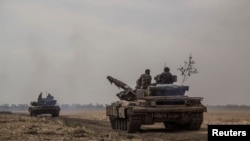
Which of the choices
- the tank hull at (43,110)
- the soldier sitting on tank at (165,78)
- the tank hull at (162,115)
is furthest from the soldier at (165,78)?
the tank hull at (43,110)

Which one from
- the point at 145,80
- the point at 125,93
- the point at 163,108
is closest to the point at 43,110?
the point at 125,93

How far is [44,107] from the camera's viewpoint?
49.3 meters

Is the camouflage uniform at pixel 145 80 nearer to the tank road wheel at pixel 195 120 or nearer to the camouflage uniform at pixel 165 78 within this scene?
the camouflage uniform at pixel 165 78

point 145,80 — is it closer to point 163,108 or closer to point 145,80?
point 145,80

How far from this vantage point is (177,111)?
870 inches

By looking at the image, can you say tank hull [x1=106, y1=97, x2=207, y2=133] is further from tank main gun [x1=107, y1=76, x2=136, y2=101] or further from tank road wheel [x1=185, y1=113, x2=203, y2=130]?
tank main gun [x1=107, y1=76, x2=136, y2=101]

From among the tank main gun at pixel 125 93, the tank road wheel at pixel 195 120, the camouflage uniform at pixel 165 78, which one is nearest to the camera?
the tank road wheel at pixel 195 120

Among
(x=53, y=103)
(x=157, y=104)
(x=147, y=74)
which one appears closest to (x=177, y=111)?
(x=157, y=104)

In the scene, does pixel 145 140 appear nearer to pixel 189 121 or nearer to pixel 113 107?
pixel 189 121

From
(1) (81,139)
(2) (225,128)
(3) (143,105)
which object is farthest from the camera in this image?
(3) (143,105)

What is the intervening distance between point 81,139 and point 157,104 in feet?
19.0

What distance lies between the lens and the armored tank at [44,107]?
4922 centimetres

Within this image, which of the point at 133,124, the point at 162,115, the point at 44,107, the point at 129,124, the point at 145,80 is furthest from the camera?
the point at 44,107

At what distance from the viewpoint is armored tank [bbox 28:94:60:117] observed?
161 ft
